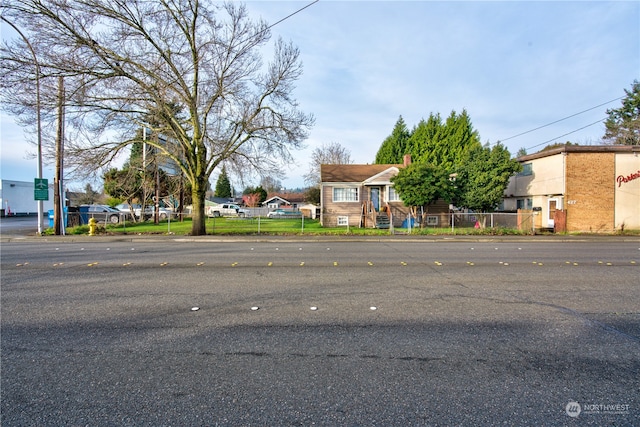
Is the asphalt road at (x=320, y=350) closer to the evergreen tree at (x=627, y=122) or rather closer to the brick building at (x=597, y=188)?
the brick building at (x=597, y=188)

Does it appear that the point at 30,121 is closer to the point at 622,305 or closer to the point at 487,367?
the point at 487,367

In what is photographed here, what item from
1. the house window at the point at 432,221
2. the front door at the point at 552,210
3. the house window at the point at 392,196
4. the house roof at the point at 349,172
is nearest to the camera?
the front door at the point at 552,210

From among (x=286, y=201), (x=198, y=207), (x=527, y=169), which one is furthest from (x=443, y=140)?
(x=286, y=201)

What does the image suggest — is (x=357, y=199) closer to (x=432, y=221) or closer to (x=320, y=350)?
(x=432, y=221)

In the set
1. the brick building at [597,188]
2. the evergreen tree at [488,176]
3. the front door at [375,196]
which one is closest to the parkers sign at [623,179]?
the brick building at [597,188]

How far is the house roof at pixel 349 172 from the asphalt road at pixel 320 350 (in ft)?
66.6

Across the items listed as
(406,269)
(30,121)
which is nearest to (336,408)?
(406,269)

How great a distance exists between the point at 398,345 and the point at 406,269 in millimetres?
5294

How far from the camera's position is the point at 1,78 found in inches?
566

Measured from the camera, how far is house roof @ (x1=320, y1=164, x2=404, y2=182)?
92.4 feet

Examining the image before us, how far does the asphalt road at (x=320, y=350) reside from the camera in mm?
2875

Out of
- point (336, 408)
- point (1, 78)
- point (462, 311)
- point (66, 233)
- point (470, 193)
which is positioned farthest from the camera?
point (470, 193)

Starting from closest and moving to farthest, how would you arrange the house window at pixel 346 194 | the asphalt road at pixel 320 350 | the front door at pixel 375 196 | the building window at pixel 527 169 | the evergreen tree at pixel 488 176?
the asphalt road at pixel 320 350
the evergreen tree at pixel 488 176
the building window at pixel 527 169
the front door at pixel 375 196
the house window at pixel 346 194

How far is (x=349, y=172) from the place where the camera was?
29984mm
